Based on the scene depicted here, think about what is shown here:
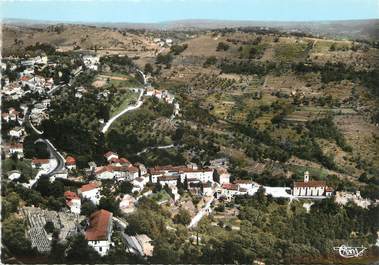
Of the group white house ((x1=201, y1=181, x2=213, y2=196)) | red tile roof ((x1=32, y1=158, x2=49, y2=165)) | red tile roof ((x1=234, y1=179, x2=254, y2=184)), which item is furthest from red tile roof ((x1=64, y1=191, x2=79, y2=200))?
red tile roof ((x1=234, y1=179, x2=254, y2=184))

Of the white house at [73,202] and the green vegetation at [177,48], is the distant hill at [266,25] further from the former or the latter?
the green vegetation at [177,48]

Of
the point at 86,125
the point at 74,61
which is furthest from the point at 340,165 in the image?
the point at 74,61

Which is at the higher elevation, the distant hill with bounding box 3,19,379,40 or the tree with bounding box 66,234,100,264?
the distant hill with bounding box 3,19,379,40

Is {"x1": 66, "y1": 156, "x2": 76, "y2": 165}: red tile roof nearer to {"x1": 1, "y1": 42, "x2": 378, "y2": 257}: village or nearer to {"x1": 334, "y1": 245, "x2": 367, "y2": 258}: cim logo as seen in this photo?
{"x1": 1, "y1": 42, "x2": 378, "y2": 257}: village

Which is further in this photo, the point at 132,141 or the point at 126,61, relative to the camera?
the point at 126,61

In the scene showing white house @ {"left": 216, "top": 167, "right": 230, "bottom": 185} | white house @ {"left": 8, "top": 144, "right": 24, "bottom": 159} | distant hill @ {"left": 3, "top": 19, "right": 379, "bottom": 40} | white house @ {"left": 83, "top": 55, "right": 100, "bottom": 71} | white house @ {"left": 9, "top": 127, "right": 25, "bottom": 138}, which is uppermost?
distant hill @ {"left": 3, "top": 19, "right": 379, "bottom": 40}

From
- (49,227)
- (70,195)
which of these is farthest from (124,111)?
(49,227)

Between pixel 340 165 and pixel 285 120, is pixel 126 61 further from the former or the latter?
pixel 340 165
